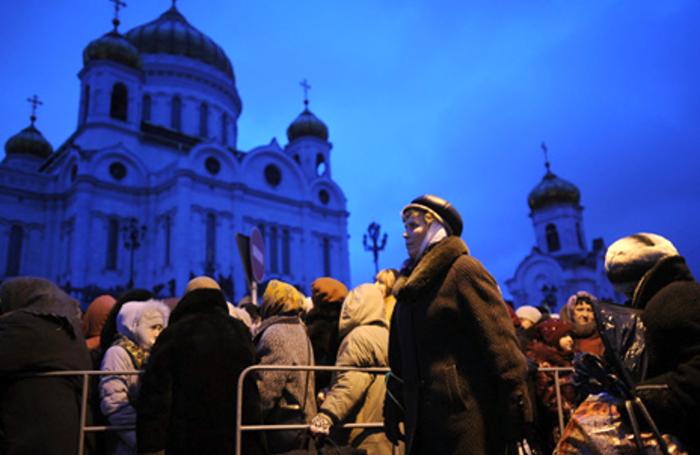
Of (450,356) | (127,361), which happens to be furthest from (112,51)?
(450,356)

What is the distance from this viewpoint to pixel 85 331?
16.0 feet

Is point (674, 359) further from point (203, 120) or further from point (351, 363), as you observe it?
point (203, 120)

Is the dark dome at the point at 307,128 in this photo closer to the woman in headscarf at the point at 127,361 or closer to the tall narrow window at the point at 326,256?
the tall narrow window at the point at 326,256

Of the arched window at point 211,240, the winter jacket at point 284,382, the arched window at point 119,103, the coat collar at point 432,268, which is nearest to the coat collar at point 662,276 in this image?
the coat collar at point 432,268

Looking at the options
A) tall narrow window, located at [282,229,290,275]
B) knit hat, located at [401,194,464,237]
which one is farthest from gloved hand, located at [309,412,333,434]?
tall narrow window, located at [282,229,290,275]

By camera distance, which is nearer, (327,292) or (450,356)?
(450,356)

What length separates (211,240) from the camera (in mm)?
27125

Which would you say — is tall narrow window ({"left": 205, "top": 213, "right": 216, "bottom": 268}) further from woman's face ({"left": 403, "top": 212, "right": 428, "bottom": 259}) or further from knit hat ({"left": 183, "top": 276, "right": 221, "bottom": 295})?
woman's face ({"left": 403, "top": 212, "right": 428, "bottom": 259})

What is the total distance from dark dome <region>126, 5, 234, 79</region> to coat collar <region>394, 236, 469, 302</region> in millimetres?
34694

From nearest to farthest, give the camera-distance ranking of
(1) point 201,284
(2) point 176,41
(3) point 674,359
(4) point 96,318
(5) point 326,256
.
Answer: (3) point 674,359 < (1) point 201,284 < (4) point 96,318 < (5) point 326,256 < (2) point 176,41

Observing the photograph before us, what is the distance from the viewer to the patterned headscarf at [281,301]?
391 centimetres

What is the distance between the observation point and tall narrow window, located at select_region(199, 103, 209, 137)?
33781 mm

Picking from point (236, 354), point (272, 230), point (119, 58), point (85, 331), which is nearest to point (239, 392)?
point (236, 354)

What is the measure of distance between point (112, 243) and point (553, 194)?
31.0 metres
